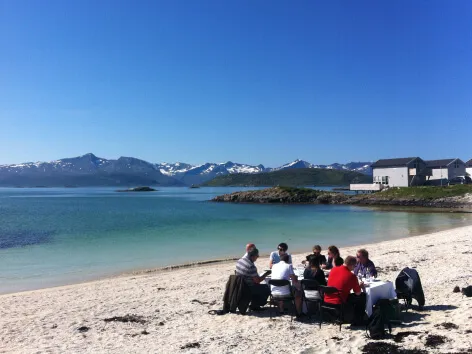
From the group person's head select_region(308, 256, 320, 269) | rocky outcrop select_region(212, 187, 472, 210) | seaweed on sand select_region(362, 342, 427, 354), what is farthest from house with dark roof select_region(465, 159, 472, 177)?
seaweed on sand select_region(362, 342, 427, 354)

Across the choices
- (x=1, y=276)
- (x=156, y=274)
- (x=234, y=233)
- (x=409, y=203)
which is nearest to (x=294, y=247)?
(x=234, y=233)

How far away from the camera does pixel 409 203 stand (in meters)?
67.0

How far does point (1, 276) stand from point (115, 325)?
11918 millimetres

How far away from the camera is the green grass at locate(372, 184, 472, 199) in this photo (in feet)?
214

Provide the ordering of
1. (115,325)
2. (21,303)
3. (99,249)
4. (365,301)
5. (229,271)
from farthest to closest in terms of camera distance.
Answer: (99,249), (229,271), (21,303), (115,325), (365,301)

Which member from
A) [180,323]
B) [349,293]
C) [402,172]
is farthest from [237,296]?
[402,172]

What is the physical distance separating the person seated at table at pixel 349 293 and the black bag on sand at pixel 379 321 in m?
0.31

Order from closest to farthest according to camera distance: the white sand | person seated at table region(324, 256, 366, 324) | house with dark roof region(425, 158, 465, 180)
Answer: the white sand
person seated at table region(324, 256, 366, 324)
house with dark roof region(425, 158, 465, 180)

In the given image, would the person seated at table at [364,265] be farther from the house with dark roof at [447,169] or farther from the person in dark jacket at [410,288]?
the house with dark roof at [447,169]

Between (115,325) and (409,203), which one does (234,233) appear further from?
(409,203)

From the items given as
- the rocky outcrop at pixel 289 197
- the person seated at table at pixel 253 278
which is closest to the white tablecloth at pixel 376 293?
the person seated at table at pixel 253 278

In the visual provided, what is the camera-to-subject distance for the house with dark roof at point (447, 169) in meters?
82.9

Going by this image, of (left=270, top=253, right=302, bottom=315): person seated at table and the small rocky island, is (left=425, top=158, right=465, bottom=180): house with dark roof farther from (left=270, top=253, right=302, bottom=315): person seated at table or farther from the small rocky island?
(left=270, top=253, right=302, bottom=315): person seated at table

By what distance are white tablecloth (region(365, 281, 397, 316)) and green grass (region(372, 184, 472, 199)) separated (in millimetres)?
64403
